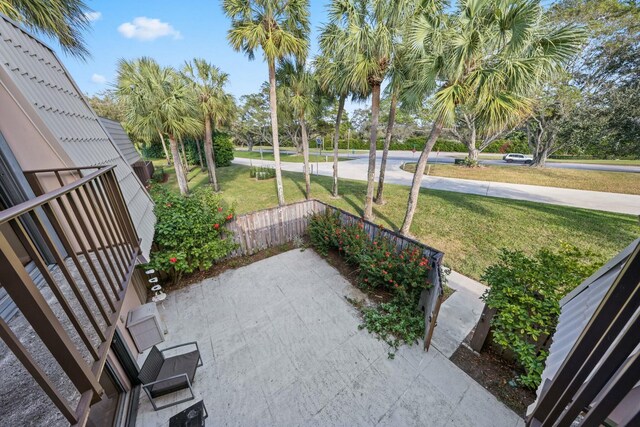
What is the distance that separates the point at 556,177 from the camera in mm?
14688

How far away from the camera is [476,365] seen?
3.47 m

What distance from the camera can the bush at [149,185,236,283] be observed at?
4.71 meters

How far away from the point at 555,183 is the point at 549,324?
15.9 metres

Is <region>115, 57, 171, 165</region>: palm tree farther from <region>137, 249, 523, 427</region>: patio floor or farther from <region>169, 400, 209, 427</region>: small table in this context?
<region>169, 400, 209, 427</region>: small table

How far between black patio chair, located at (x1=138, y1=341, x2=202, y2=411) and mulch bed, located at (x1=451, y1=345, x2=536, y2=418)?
401 centimetres

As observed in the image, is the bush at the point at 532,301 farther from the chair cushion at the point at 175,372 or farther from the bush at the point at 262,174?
the bush at the point at 262,174

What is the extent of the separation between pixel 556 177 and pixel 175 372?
21622mm

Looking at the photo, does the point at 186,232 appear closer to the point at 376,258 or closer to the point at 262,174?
the point at 376,258

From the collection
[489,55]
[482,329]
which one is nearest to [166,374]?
[482,329]

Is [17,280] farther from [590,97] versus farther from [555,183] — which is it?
[590,97]

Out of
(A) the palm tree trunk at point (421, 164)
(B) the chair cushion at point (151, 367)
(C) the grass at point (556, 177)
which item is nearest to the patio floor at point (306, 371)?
(B) the chair cushion at point (151, 367)

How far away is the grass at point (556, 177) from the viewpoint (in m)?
12.6

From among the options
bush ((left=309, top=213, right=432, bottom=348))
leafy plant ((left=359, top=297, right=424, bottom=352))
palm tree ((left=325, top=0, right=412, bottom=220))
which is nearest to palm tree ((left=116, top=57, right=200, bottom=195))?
palm tree ((left=325, top=0, right=412, bottom=220))

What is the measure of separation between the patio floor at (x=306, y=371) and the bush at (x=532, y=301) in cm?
82
